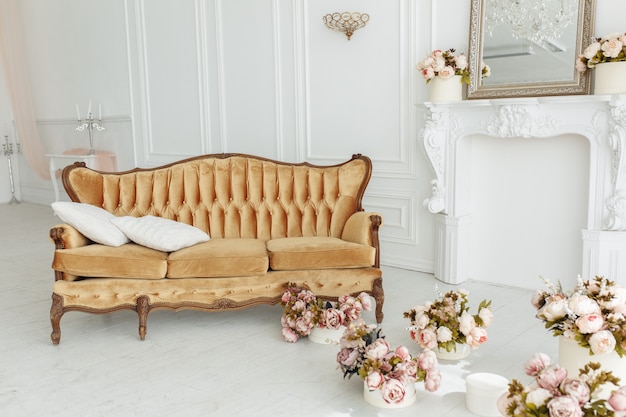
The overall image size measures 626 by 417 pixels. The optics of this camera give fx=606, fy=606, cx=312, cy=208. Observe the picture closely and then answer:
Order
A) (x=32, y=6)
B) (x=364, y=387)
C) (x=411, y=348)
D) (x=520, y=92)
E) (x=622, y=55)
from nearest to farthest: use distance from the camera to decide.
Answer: (x=364, y=387) → (x=411, y=348) → (x=622, y=55) → (x=520, y=92) → (x=32, y=6)

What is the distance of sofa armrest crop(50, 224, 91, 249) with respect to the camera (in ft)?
11.0

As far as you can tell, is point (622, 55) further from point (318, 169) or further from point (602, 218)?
point (318, 169)

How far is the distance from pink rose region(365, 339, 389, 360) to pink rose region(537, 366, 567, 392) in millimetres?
761

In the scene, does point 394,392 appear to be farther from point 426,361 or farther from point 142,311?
point 142,311

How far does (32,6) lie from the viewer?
8430 millimetres

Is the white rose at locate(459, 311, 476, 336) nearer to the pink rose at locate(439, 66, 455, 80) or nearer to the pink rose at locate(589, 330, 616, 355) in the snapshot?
the pink rose at locate(589, 330, 616, 355)

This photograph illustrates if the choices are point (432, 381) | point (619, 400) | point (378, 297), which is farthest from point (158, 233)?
point (619, 400)

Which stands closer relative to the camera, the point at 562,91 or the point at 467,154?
the point at 562,91

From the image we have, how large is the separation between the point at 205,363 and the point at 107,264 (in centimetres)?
81

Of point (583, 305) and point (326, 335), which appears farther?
point (326, 335)

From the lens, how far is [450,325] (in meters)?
2.90

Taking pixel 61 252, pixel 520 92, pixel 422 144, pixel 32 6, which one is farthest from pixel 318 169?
pixel 32 6

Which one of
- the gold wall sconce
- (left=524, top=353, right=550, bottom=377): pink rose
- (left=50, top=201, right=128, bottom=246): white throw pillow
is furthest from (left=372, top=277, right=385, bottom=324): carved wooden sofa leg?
the gold wall sconce

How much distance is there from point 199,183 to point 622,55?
270 cm
